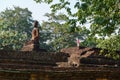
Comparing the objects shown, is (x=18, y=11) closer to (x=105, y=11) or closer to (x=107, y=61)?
(x=107, y=61)

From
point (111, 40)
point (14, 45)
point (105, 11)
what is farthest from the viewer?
point (14, 45)

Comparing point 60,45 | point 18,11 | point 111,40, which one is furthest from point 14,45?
point 111,40

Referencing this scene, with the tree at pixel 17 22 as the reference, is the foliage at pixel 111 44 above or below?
below

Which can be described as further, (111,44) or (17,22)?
(17,22)

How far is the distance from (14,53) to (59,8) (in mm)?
8153

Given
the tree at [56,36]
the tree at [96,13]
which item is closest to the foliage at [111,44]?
the tree at [96,13]

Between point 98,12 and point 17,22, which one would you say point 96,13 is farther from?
point 17,22

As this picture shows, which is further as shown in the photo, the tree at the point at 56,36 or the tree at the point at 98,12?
the tree at the point at 56,36

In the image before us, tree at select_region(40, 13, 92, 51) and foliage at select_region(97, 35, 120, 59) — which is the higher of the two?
tree at select_region(40, 13, 92, 51)

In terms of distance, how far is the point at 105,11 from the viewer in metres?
12.2

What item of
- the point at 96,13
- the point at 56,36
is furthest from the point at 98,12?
the point at 56,36

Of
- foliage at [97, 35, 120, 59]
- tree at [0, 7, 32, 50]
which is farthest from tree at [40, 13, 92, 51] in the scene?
foliage at [97, 35, 120, 59]

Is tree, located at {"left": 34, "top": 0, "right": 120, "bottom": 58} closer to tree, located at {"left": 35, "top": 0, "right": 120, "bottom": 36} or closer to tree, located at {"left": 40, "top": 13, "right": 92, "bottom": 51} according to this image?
tree, located at {"left": 35, "top": 0, "right": 120, "bottom": 36}

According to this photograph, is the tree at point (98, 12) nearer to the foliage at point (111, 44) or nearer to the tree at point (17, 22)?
the foliage at point (111, 44)
